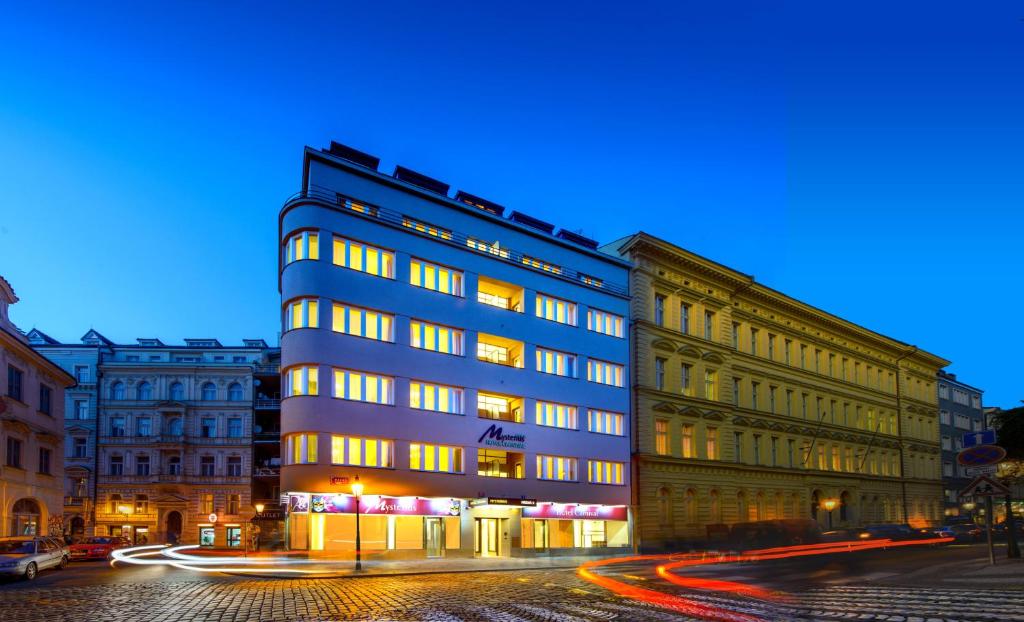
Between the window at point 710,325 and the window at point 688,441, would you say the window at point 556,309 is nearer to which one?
the window at point 688,441

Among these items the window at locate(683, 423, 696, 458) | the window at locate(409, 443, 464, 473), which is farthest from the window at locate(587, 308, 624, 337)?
the window at locate(409, 443, 464, 473)

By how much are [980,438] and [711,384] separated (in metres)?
38.7

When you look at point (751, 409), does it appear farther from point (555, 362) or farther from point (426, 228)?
point (426, 228)

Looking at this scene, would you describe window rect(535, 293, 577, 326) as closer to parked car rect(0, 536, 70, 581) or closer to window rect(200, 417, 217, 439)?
parked car rect(0, 536, 70, 581)

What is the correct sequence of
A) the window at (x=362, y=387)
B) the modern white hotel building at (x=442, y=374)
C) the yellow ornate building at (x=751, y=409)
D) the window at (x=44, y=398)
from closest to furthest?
the modern white hotel building at (x=442, y=374)
the window at (x=362, y=387)
the window at (x=44, y=398)
the yellow ornate building at (x=751, y=409)

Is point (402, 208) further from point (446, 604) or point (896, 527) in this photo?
point (896, 527)

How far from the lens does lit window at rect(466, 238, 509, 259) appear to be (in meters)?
49.5

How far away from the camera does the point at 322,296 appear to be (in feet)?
136

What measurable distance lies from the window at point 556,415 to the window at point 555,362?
78.0 inches

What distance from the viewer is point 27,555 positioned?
93.3 feet

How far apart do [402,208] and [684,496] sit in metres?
28.4

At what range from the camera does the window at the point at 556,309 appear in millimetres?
52156

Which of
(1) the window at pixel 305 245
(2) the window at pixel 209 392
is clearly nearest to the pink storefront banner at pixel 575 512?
(1) the window at pixel 305 245

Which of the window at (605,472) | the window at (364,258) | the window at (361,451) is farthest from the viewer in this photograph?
the window at (605,472)
